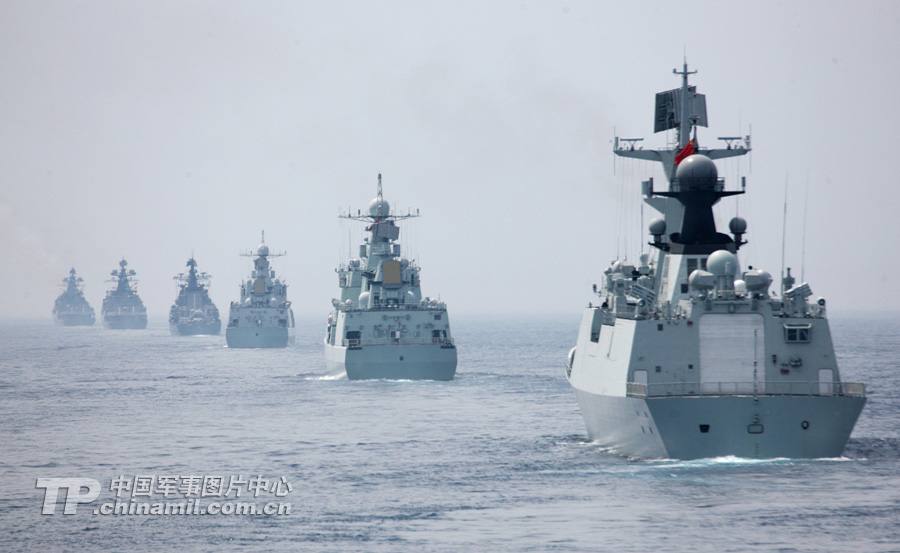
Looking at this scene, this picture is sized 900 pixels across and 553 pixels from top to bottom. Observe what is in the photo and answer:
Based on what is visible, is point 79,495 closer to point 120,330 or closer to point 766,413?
point 766,413

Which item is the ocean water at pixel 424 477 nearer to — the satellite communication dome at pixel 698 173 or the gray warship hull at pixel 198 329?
the satellite communication dome at pixel 698 173

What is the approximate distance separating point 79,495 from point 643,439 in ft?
50.4

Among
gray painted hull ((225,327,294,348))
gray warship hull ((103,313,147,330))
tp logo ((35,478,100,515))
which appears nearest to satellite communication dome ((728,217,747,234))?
tp logo ((35,478,100,515))

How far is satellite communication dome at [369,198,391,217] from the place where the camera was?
70250 mm

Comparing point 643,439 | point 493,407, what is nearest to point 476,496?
point 643,439

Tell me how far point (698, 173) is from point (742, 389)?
714 centimetres

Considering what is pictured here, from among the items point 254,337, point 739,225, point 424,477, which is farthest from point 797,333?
point 254,337

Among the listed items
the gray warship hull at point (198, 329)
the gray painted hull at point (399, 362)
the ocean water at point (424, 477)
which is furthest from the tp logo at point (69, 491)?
the gray warship hull at point (198, 329)

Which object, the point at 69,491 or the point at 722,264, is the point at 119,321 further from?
the point at 722,264

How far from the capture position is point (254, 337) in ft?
349

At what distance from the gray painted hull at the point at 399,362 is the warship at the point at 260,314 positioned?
48.6m

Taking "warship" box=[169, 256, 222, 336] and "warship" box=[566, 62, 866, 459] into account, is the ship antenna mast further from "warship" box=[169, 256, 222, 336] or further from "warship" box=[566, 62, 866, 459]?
"warship" box=[169, 256, 222, 336]

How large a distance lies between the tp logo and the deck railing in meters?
14.8

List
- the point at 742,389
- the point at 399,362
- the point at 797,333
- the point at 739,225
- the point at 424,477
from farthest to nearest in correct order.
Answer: the point at 399,362 < the point at 739,225 < the point at 424,477 < the point at 797,333 < the point at 742,389
